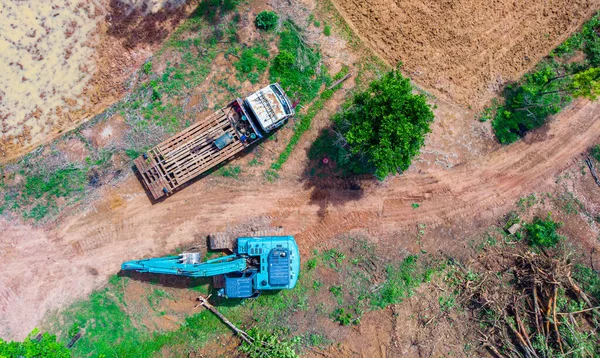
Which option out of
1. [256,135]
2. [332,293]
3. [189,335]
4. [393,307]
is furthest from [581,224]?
[189,335]

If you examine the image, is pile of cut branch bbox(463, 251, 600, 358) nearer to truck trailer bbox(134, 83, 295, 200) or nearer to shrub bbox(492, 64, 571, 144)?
shrub bbox(492, 64, 571, 144)

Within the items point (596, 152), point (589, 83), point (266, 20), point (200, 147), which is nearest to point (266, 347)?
point (200, 147)

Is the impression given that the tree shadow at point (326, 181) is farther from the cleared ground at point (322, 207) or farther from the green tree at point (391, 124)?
the green tree at point (391, 124)

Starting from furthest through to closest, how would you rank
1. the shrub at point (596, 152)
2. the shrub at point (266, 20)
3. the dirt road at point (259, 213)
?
the shrub at point (596, 152)
the shrub at point (266, 20)
the dirt road at point (259, 213)

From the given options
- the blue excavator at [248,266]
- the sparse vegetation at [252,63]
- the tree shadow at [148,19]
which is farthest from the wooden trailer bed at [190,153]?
the tree shadow at [148,19]

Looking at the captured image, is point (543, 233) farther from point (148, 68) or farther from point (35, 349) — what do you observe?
point (35, 349)
